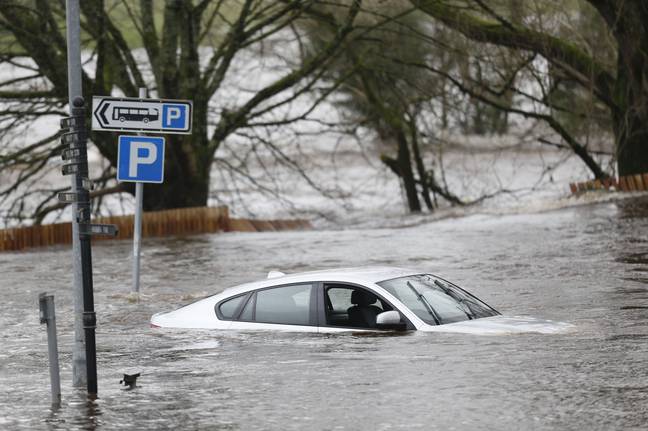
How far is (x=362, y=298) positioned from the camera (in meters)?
12.8

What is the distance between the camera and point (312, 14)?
36250 mm

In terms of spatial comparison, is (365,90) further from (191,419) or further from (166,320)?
(191,419)

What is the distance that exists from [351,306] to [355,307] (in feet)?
0.20

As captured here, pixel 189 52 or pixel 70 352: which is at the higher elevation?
pixel 189 52

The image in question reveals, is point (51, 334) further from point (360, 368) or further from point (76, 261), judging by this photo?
point (360, 368)

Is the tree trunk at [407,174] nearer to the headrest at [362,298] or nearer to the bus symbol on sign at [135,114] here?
the bus symbol on sign at [135,114]

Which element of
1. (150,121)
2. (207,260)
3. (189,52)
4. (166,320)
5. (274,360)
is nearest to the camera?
(274,360)

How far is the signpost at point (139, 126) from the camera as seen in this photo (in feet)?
49.8

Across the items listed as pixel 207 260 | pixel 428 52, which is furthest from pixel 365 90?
pixel 207 260

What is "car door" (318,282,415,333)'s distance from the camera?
1268 cm

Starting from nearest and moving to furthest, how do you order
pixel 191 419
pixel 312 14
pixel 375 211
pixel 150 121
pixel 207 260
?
pixel 191 419, pixel 150 121, pixel 207 260, pixel 312 14, pixel 375 211

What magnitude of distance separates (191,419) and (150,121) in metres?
6.84

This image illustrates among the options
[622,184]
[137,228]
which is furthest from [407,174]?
[137,228]

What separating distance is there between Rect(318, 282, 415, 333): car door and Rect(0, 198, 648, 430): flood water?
0.54 ft
